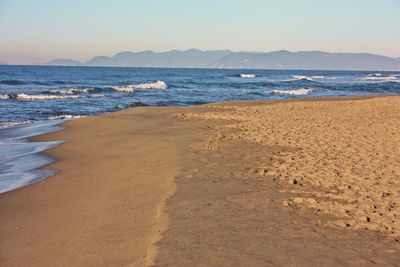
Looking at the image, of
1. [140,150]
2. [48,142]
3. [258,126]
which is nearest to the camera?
[140,150]

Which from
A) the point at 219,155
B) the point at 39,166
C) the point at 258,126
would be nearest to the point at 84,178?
the point at 39,166

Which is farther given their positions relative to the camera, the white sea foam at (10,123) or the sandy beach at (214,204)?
the white sea foam at (10,123)

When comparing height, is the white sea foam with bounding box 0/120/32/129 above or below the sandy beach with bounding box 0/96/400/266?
below

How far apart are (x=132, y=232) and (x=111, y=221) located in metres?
0.55

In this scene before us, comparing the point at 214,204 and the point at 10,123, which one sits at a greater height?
the point at 214,204

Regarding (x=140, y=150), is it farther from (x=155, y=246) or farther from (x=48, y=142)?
(x=155, y=246)

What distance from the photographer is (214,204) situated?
5.99 metres

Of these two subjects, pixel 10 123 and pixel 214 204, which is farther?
pixel 10 123

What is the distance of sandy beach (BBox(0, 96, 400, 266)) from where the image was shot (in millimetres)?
4500

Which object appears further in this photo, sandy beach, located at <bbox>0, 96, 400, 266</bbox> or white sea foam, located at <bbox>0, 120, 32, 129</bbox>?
white sea foam, located at <bbox>0, 120, 32, 129</bbox>

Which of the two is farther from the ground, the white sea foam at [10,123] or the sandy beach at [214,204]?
the sandy beach at [214,204]

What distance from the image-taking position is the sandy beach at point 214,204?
4500 mm

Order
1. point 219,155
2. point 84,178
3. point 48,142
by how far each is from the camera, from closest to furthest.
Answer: point 84,178 < point 219,155 < point 48,142

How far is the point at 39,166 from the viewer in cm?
955
